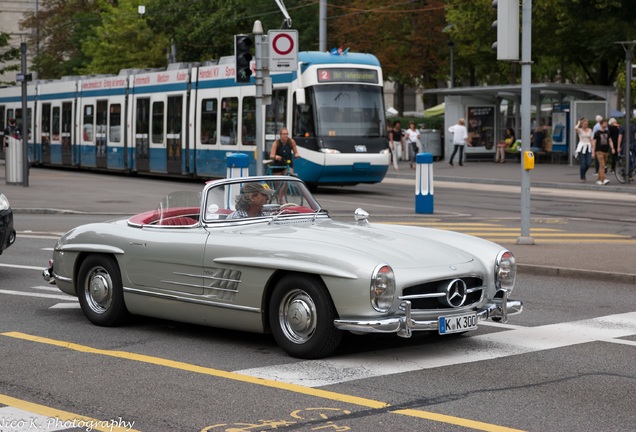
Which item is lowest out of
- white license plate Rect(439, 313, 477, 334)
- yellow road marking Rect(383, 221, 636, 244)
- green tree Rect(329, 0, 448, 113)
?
yellow road marking Rect(383, 221, 636, 244)

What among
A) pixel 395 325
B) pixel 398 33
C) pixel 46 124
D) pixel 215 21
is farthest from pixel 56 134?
pixel 395 325

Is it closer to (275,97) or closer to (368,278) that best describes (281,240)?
(368,278)

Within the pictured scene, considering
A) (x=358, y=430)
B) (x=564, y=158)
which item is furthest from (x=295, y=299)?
(x=564, y=158)

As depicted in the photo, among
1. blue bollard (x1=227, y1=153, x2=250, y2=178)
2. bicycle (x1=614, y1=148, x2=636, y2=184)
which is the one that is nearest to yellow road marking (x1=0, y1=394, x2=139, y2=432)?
blue bollard (x1=227, y1=153, x2=250, y2=178)

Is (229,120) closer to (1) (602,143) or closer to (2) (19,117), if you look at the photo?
(1) (602,143)

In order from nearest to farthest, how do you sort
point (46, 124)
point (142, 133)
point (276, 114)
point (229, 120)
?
1. point (276, 114)
2. point (229, 120)
3. point (142, 133)
4. point (46, 124)

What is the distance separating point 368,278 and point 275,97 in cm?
2137

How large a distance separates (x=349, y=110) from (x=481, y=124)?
1846cm

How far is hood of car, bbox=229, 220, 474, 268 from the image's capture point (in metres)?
8.14

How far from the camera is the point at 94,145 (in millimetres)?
38688

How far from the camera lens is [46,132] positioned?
42625 mm

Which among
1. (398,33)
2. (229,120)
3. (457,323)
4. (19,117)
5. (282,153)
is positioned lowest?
(457,323)

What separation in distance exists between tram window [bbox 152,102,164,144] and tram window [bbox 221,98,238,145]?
146 inches

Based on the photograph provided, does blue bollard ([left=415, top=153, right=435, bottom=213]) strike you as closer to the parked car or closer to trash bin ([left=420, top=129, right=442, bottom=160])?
the parked car
